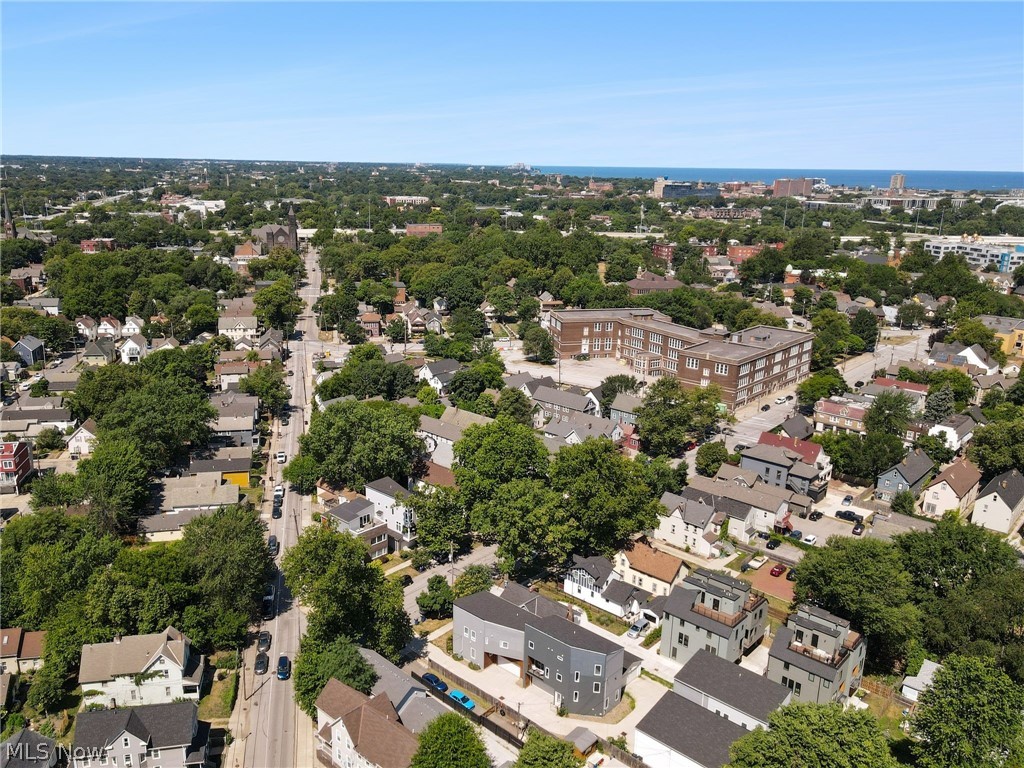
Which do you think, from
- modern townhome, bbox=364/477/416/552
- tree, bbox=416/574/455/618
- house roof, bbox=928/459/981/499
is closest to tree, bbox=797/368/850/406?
house roof, bbox=928/459/981/499

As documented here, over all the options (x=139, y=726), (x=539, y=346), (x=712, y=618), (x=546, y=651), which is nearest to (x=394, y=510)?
(x=546, y=651)

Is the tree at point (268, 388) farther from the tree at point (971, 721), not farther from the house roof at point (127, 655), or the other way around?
the tree at point (971, 721)

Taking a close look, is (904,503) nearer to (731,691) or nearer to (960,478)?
(960,478)

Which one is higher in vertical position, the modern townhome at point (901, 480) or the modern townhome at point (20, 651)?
the modern townhome at point (901, 480)

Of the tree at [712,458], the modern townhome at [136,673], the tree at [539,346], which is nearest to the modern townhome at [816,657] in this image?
the tree at [712,458]

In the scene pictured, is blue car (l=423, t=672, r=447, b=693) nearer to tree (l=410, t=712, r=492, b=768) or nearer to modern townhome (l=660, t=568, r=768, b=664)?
tree (l=410, t=712, r=492, b=768)
